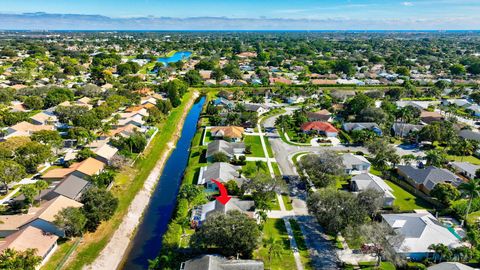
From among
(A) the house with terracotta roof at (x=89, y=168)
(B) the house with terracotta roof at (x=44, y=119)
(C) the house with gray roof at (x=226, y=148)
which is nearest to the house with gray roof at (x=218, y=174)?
(C) the house with gray roof at (x=226, y=148)

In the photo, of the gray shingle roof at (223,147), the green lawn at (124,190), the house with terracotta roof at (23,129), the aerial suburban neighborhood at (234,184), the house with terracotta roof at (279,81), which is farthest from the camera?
the house with terracotta roof at (279,81)

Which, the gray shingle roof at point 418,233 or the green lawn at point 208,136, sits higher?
the gray shingle roof at point 418,233

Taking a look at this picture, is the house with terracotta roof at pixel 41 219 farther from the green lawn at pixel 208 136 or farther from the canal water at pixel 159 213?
the green lawn at pixel 208 136

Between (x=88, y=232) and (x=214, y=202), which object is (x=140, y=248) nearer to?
(x=88, y=232)

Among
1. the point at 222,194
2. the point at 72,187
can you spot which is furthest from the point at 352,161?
the point at 72,187

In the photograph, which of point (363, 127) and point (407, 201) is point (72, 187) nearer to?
point (407, 201)

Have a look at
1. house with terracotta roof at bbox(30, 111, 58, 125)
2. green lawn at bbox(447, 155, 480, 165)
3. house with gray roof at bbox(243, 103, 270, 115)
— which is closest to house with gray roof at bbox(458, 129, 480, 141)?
green lawn at bbox(447, 155, 480, 165)

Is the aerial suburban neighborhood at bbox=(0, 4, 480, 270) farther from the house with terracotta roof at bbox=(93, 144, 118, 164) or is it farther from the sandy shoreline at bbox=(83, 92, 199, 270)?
the house with terracotta roof at bbox=(93, 144, 118, 164)
